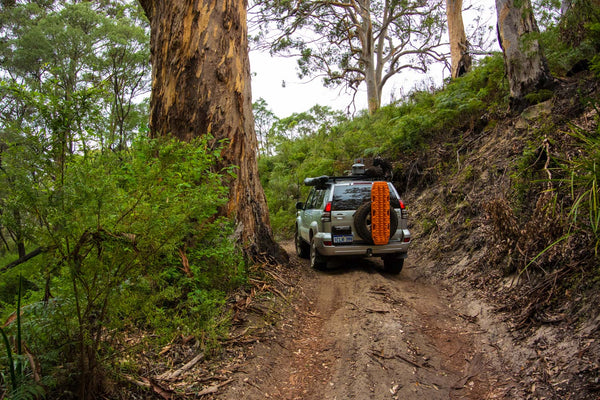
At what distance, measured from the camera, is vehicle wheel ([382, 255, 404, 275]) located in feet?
26.3

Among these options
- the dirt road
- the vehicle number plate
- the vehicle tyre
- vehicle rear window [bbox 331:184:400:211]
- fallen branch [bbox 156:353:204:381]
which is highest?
vehicle rear window [bbox 331:184:400:211]

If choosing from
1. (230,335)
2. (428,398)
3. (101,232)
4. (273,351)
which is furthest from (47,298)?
(428,398)

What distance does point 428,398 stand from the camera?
370 centimetres

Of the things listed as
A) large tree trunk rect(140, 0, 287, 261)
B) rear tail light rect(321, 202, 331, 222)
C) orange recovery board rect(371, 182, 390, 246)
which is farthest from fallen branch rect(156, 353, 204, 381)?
orange recovery board rect(371, 182, 390, 246)

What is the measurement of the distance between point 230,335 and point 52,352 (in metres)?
2.21

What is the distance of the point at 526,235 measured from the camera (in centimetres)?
543

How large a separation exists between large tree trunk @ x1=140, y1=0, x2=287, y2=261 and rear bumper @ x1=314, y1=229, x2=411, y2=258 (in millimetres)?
1118

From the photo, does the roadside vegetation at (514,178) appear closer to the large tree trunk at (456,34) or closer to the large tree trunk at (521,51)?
the large tree trunk at (521,51)

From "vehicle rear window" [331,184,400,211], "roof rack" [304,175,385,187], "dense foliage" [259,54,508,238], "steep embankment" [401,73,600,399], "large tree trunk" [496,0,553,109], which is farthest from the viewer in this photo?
"dense foliage" [259,54,508,238]

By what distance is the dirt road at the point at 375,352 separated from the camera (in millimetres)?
3850

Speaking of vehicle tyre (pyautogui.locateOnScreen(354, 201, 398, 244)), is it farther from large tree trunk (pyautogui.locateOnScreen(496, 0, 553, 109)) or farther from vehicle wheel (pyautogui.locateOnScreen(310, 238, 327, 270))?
large tree trunk (pyautogui.locateOnScreen(496, 0, 553, 109))

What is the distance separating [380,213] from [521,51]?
4.68m

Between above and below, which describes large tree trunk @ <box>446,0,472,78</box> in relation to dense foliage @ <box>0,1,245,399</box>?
above

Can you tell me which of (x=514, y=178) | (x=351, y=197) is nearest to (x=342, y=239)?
(x=351, y=197)
